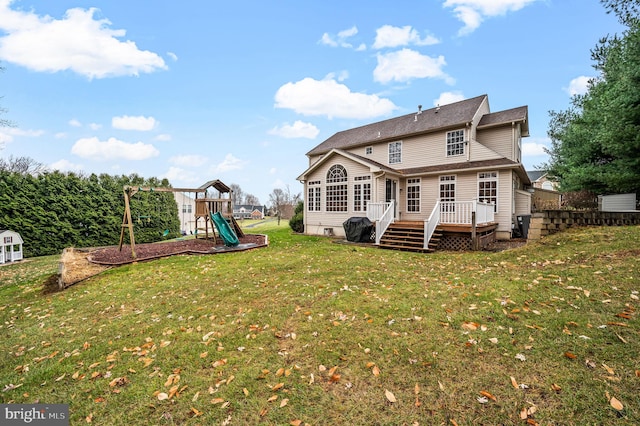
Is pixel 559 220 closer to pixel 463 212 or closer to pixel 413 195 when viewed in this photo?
pixel 463 212

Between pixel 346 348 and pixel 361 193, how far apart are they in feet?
36.7

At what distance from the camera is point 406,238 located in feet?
36.5

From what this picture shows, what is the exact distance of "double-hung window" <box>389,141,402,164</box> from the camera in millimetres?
16109

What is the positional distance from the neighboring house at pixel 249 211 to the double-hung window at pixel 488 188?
222 ft

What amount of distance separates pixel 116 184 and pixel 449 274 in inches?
727

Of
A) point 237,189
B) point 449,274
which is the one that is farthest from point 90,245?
point 237,189

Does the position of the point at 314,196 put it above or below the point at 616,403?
above

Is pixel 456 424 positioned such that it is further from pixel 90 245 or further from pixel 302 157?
pixel 302 157

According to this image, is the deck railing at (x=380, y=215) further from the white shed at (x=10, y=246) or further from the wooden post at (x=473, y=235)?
the white shed at (x=10, y=246)

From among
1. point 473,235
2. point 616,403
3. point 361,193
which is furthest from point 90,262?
point 473,235

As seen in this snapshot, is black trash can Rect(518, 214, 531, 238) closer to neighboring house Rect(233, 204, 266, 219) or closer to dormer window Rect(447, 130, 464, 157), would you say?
dormer window Rect(447, 130, 464, 157)

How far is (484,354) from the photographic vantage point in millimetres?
2994

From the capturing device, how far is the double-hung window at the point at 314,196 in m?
16.2

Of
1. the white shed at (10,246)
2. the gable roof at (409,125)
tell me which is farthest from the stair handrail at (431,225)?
the white shed at (10,246)
